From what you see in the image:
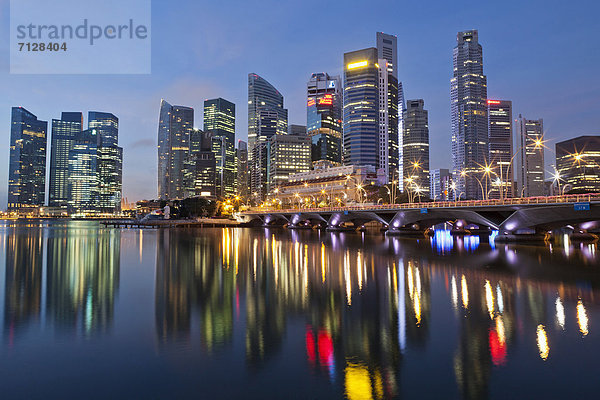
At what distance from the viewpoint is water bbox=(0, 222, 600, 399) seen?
997cm

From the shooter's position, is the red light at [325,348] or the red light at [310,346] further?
the red light at [310,346]

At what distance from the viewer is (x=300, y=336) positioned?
13.9 metres

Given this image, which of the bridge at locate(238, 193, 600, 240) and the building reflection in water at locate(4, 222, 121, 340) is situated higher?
the bridge at locate(238, 193, 600, 240)

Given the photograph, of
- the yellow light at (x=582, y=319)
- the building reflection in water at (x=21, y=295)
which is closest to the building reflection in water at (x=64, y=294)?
the building reflection in water at (x=21, y=295)

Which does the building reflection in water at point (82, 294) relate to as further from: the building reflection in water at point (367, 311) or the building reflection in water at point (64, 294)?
the building reflection in water at point (367, 311)

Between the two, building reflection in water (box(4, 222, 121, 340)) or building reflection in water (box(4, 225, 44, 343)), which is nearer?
building reflection in water (box(4, 225, 44, 343))

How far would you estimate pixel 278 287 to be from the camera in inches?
928

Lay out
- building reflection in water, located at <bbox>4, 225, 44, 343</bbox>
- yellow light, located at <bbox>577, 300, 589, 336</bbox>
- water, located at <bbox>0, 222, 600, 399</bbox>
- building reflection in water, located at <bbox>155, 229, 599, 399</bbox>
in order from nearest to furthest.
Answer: water, located at <bbox>0, 222, 600, 399</bbox> < building reflection in water, located at <bbox>155, 229, 599, 399</bbox> < yellow light, located at <bbox>577, 300, 589, 336</bbox> < building reflection in water, located at <bbox>4, 225, 44, 343</bbox>

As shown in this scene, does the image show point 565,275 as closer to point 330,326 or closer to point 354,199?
point 330,326

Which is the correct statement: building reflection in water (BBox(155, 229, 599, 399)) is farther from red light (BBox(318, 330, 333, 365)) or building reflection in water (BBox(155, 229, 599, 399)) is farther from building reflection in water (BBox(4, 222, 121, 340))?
building reflection in water (BBox(4, 222, 121, 340))

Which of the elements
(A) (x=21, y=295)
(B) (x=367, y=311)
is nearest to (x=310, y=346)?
(B) (x=367, y=311)

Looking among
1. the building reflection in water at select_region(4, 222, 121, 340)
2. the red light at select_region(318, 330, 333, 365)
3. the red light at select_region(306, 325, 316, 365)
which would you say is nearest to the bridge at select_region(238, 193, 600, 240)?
the red light at select_region(318, 330, 333, 365)

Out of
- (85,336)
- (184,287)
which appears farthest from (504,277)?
(85,336)

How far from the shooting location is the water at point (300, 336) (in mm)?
9969
